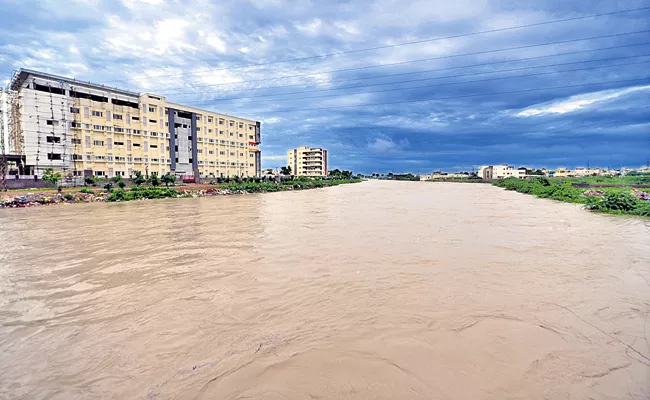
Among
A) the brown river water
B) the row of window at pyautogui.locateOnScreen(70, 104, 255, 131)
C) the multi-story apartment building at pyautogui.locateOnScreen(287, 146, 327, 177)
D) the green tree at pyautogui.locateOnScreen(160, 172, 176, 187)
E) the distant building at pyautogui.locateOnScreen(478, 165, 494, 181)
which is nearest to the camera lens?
the brown river water

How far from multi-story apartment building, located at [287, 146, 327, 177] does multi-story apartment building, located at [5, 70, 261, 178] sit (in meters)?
42.7

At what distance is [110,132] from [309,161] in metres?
65.7

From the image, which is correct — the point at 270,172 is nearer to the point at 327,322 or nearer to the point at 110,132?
the point at 110,132

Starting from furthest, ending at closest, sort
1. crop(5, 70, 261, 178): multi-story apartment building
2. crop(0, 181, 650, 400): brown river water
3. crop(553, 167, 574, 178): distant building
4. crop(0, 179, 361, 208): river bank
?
crop(553, 167, 574, 178): distant building < crop(5, 70, 261, 178): multi-story apartment building < crop(0, 179, 361, 208): river bank < crop(0, 181, 650, 400): brown river water

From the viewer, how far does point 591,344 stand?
3346mm

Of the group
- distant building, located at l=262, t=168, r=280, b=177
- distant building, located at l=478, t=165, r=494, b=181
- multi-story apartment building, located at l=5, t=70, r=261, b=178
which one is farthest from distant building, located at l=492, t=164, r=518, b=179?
multi-story apartment building, located at l=5, t=70, r=261, b=178

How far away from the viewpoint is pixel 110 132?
43875 mm

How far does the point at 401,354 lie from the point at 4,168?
1615 inches

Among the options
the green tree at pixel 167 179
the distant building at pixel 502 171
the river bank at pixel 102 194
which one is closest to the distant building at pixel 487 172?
the distant building at pixel 502 171

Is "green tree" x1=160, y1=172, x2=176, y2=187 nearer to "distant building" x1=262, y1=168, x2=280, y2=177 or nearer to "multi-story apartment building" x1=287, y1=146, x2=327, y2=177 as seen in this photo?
"distant building" x1=262, y1=168, x2=280, y2=177

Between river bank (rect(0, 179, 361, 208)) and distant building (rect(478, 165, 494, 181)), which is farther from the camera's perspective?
distant building (rect(478, 165, 494, 181))

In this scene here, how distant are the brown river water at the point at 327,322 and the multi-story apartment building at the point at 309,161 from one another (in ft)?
314

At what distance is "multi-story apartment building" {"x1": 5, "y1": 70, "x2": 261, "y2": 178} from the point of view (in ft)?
122

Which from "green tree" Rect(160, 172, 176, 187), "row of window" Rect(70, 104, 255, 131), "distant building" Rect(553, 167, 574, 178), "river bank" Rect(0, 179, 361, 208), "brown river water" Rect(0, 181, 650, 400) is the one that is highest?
"row of window" Rect(70, 104, 255, 131)
